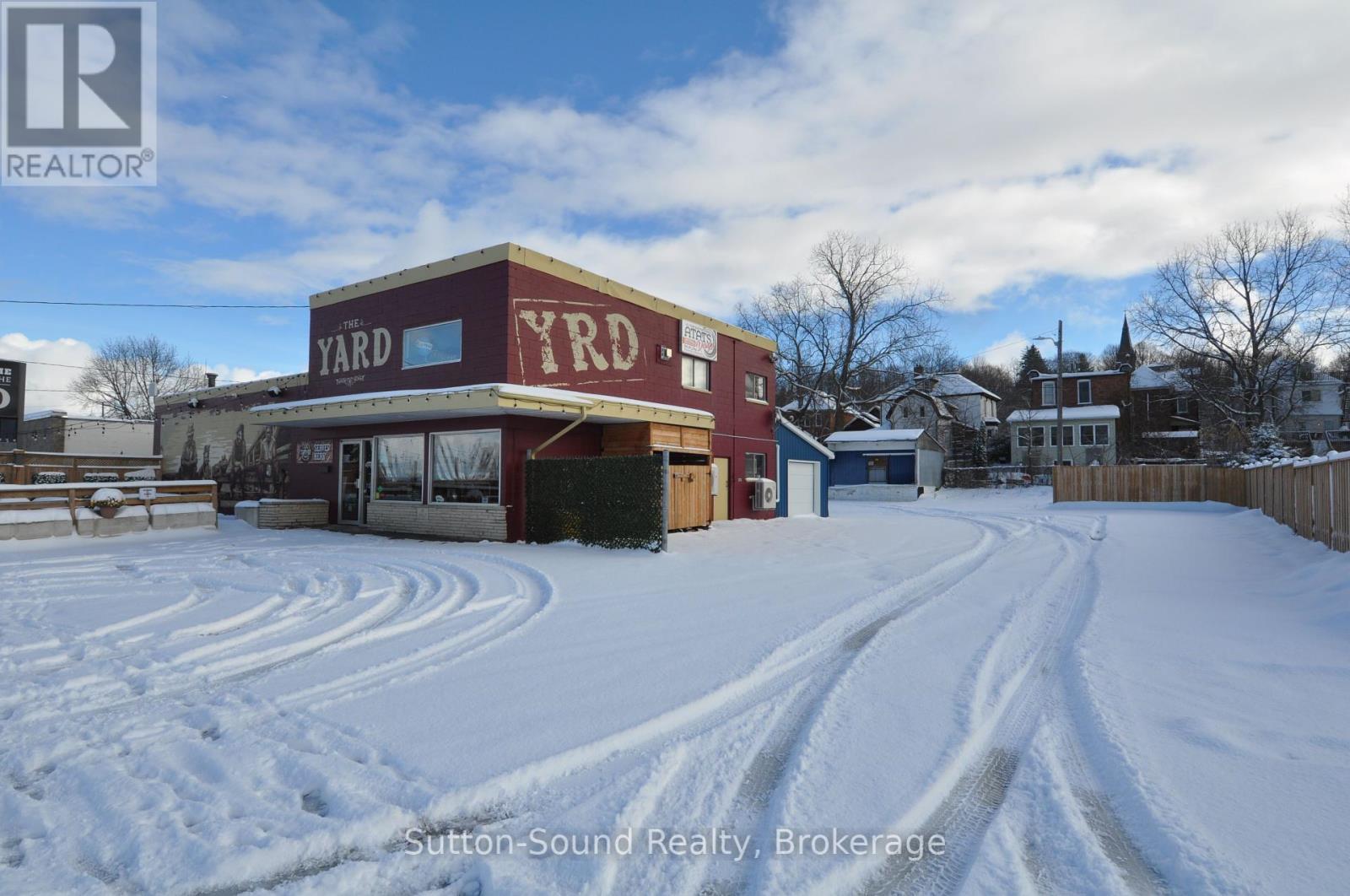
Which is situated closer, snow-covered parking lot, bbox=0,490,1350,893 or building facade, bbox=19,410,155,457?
snow-covered parking lot, bbox=0,490,1350,893

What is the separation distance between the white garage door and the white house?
22.3 metres

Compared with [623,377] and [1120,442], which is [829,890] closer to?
[623,377]

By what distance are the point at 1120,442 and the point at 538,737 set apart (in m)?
48.8

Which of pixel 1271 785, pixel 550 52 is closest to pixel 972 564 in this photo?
pixel 1271 785

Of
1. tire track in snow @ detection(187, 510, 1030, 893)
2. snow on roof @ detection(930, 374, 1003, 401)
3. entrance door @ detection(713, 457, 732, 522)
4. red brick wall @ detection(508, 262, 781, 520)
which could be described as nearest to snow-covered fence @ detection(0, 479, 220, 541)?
red brick wall @ detection(508, 262, 781, 520)

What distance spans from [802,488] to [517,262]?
491 inches

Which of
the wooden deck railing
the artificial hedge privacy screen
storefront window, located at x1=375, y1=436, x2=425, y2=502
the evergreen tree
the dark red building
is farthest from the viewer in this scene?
the evergreen tree

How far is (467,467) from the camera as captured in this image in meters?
14.0

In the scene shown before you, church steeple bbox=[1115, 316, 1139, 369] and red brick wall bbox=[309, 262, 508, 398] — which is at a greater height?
A: church steeple bbox=[1115, 316, 1139, 369]

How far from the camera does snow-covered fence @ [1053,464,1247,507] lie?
80.5 ft

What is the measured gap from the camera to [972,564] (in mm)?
10562

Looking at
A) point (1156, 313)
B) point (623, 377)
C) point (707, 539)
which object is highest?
point (1156, 313)

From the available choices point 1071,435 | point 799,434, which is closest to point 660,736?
point 799,434

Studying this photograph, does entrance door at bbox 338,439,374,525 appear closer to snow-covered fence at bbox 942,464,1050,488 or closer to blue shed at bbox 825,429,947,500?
blue shed at bbox 825,429,947,500
